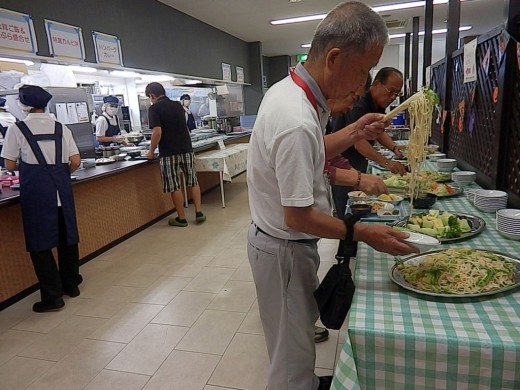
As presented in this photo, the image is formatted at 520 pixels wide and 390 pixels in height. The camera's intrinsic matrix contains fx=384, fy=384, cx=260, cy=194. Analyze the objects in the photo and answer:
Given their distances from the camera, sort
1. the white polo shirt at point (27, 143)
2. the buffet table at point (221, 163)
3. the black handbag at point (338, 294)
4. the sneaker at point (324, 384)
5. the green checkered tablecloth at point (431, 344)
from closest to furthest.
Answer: the green checkered tablecloth at point (431, 344)
the black handbag at point (338, 294)
the sneaker at point (324, 384)
the white polo shirt at point (27, 143)
the buffet table at point (221, 163)

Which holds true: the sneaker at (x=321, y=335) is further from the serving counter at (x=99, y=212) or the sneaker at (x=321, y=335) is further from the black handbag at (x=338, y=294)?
the serving counter at (x=99, y=212)

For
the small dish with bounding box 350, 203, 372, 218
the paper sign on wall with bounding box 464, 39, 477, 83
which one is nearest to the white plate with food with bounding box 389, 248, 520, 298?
the small dish with bounding box 350, 203, 372, 218

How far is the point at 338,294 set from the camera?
119 centimetres

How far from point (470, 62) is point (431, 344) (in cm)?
214

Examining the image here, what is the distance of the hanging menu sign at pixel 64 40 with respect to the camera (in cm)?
369

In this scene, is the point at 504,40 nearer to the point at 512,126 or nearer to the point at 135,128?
the point at 512,126

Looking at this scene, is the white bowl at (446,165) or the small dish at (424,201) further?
the white bowl at (446,165)

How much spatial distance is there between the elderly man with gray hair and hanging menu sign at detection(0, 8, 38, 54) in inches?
122

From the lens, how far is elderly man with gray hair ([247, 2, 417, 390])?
3.51 ft

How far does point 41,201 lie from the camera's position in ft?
9.07

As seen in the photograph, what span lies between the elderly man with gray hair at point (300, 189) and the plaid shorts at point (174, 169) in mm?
3402

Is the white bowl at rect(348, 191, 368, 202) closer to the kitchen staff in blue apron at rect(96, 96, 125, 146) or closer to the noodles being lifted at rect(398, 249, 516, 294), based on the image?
the noodles being lifted at rect(398, 249, 516, 294)

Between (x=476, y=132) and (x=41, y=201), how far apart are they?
9.86 ft

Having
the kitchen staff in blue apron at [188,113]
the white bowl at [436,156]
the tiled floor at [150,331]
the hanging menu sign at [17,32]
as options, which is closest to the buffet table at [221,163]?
the kitchen staff in blue apron at [188,113]
